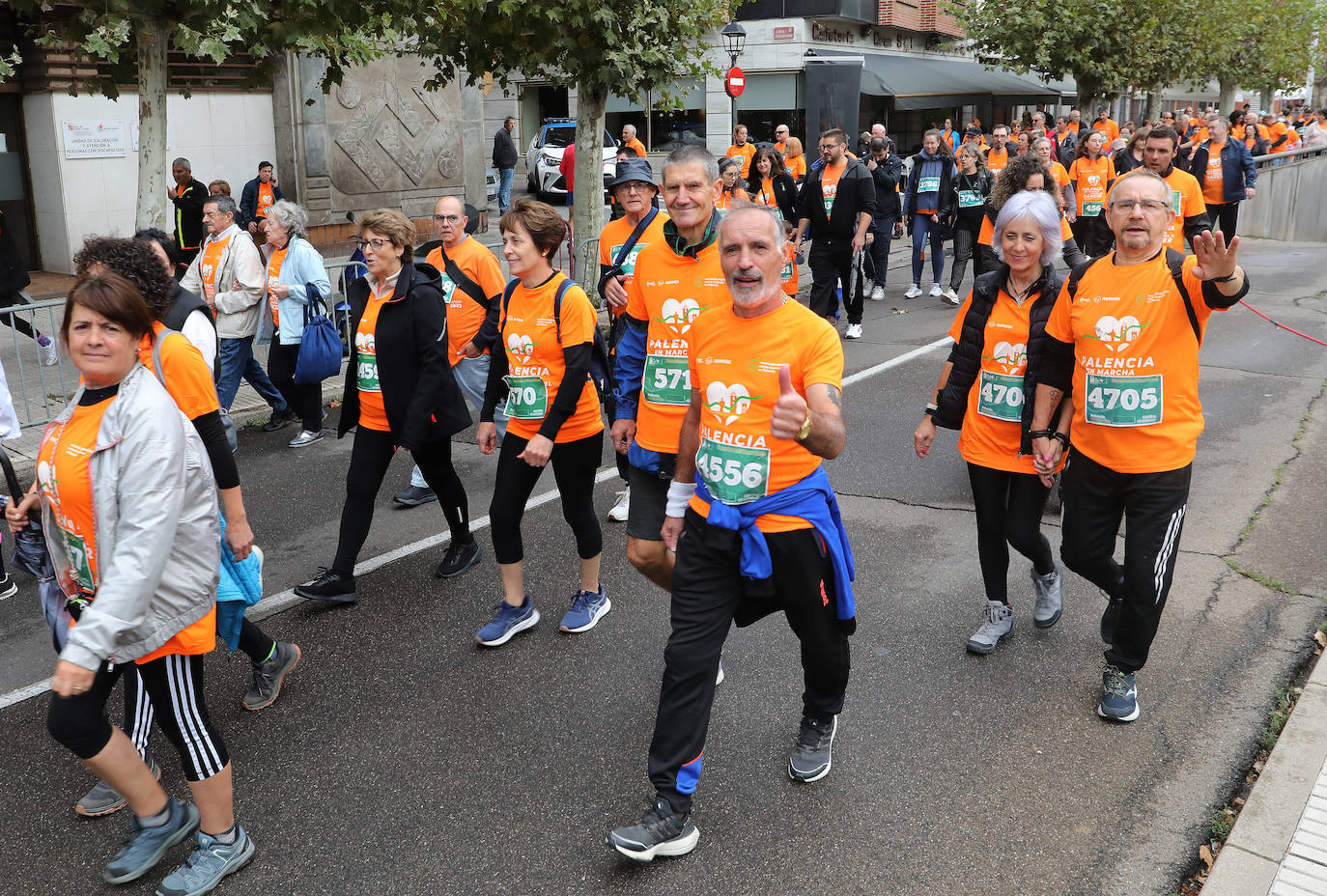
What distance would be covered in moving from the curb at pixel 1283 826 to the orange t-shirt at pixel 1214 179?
12322 mm

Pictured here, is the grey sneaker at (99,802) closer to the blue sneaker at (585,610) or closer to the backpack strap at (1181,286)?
the blue sneaker at (585,610)

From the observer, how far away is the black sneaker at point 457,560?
583cm

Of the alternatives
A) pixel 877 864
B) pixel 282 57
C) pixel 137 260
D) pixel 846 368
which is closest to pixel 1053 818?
pixel 877 864

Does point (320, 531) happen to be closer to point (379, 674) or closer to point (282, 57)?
point (379, 674)

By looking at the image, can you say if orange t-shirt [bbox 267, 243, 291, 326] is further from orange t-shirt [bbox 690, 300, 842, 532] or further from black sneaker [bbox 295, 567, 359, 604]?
orange t-shirt [bbox 690, 300, 842, 532]

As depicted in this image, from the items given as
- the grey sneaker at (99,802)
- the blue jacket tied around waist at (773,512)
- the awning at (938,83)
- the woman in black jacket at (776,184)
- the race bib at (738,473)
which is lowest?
the grey sneaker at (99,802)

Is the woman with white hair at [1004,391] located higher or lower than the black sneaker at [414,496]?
higher

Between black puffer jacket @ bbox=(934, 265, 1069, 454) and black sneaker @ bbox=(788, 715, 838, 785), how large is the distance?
1.39 metres

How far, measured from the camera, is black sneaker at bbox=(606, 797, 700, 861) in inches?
133

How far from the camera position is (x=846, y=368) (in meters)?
10.4

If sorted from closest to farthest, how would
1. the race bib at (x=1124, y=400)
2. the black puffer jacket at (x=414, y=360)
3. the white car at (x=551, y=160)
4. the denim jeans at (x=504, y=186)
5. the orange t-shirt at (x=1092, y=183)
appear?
the race bib at (x=1124, y=400)
the black puffer jacket at (x=414, y=360)
the orange t-shirt at (x=1092, y=183)
the denim jeans at (x=504, y=186)
the white car at (x=551, y=160)

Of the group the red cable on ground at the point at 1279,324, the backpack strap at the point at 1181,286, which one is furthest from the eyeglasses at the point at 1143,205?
the red cable on ground at the point at 1279,324

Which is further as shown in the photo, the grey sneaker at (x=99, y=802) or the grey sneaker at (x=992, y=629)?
the grey sneaker at (x=992, y=629)

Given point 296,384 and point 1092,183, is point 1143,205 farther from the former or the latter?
point 1092,183
